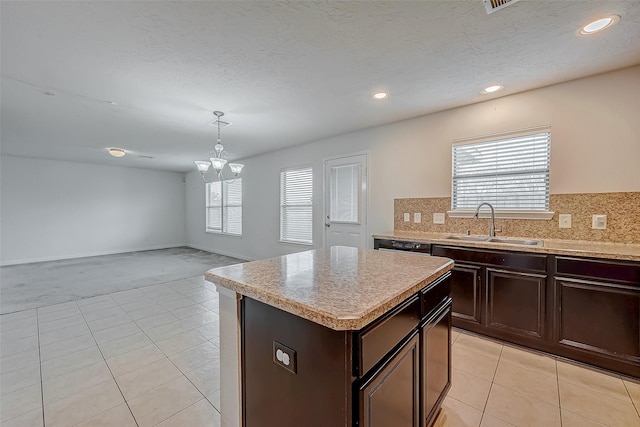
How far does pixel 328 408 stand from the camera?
90cm

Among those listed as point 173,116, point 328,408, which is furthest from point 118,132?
point 328,408

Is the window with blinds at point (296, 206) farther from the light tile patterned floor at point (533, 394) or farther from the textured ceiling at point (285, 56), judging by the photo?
the light tile patterned floor at point (533, 394)

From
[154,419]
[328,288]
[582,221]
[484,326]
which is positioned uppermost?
[582,221]

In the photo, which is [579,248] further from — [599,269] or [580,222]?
[580,222]

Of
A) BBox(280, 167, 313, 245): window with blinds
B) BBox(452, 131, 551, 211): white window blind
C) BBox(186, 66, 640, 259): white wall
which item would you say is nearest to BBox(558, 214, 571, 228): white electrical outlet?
BBox(452, 131, 551, 211): white window blind

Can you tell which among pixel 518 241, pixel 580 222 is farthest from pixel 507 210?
pixel 580 222

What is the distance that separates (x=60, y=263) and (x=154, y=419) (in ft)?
22.6

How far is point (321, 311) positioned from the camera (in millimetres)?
868

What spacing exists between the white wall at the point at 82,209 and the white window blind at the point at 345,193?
6640 millimetres

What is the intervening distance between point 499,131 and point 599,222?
4.12 ft

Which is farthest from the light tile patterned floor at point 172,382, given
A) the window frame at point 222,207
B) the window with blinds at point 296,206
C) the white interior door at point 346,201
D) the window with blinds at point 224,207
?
the window with blinds at point 224,207

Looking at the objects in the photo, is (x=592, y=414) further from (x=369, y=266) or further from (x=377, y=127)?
(x=377, y=127)

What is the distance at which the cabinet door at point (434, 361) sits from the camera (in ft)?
4.38

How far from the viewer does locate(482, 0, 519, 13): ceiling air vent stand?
1.55 metres
